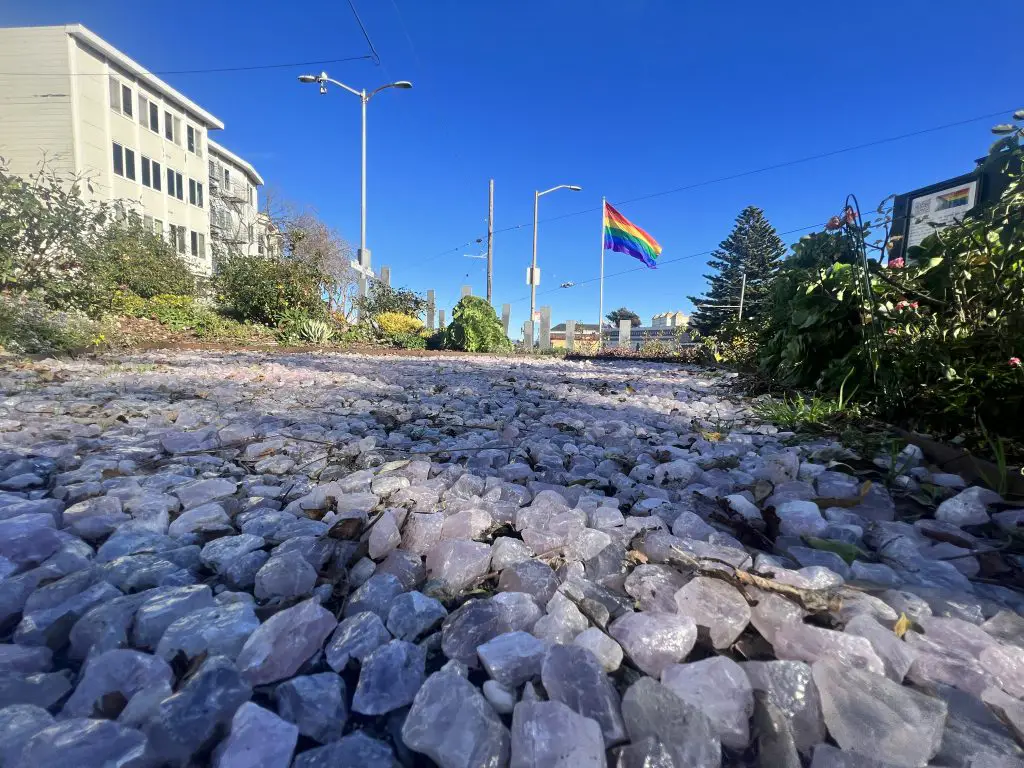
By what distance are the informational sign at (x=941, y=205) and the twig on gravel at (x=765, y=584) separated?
2247mm

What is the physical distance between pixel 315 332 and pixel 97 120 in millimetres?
13720

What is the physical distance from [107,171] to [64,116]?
157 cm

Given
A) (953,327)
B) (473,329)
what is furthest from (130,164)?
(953,327)

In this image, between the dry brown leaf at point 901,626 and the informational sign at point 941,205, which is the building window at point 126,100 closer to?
the informational sign at point 941,205

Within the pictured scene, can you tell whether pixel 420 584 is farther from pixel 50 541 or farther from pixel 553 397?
pixel 553 397

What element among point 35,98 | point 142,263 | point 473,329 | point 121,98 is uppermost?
point 121,98

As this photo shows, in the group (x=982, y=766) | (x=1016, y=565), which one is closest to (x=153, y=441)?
(x=982, y=766)

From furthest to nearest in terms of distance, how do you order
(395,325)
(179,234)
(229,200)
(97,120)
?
1. (229,200)
2. (179,234)
3. (97,120)
4. (395,325)

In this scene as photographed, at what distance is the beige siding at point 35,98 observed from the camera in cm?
1345

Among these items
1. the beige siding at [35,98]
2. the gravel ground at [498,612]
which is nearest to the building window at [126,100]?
the beige siding at [35,98]

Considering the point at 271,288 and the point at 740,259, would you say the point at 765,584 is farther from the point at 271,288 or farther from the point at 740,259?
the point at 740,259

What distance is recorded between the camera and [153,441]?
1503mm

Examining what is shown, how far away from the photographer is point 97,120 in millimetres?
14484

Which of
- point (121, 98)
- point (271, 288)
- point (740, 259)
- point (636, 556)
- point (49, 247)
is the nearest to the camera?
point (636, 556)
